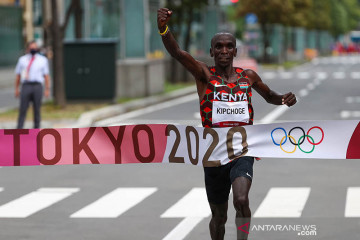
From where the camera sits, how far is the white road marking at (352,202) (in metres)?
10.3

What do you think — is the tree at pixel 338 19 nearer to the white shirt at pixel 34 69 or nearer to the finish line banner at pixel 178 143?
the white shirt at pixel 34 69

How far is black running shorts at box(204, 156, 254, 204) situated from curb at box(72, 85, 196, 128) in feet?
42.9

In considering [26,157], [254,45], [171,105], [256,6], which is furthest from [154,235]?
[254,45]

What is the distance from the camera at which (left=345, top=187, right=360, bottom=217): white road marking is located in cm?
1026

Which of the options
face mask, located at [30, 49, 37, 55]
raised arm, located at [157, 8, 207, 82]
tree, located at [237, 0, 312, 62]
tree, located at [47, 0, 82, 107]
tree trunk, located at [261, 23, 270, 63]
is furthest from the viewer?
tree, located at [237, 0, 312, 62]

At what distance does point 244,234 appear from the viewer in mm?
7309

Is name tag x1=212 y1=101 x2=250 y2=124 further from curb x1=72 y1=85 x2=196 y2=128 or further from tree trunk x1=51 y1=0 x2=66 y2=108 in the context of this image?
tree trunk x1=51 y1=0 x2=66 y2=108

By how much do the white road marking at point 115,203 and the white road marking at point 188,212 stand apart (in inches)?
19.7

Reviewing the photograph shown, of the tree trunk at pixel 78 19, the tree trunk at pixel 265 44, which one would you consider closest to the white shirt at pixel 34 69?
the tree trunk at pixel 78 19

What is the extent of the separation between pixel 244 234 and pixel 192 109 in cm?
1927

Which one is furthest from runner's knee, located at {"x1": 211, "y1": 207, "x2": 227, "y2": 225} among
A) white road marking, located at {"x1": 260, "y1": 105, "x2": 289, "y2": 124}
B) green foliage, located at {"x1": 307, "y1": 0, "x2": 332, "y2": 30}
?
green foliage, located at {"x1": 307, "y1": 0, "x2": 332, "y2": 30}

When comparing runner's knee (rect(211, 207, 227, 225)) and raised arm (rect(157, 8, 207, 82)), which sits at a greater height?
raised arm (rect(157, 8, 207, 82))

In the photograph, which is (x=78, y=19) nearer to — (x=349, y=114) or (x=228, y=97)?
(x=349, y=114)

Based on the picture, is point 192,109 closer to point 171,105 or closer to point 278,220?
point 171,105
